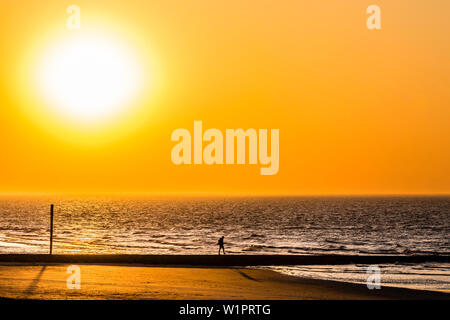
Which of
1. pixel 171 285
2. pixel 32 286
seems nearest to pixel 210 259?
pixel 171 285

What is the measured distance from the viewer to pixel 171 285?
22562 millimetres

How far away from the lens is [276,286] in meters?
23.6

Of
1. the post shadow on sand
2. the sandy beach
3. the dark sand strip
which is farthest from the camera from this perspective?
the dark sand strip

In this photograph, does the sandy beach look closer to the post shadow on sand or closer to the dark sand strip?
the post shadow on sand

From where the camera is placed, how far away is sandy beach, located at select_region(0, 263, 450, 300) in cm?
2002

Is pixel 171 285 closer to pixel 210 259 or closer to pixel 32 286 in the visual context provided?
pixel 32 286

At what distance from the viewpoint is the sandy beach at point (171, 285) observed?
20.0 metres

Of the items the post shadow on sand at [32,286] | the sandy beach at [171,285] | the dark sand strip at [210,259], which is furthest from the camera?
the dark sand strip at [210,259]

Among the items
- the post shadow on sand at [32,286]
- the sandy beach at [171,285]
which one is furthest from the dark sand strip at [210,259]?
the post shadow on sand at [32,286]

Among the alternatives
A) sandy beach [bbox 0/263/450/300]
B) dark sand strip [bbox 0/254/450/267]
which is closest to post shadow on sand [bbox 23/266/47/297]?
sandy beach [bbox 0/263/450/300]

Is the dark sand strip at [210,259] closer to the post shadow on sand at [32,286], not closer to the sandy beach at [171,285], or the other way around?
the sandy beach at [171,285]
